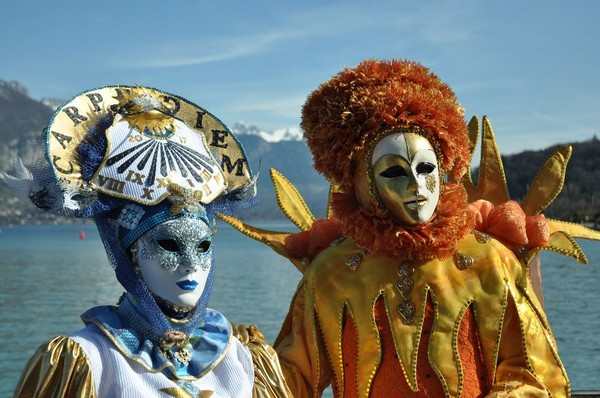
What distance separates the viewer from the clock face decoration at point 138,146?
9.10 feet

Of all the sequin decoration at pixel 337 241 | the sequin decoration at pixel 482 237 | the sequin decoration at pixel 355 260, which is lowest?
the sequin decoration at pixel 355 260

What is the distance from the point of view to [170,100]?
3055 mm

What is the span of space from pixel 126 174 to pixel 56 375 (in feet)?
2.01

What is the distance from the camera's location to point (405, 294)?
3910 millimetres

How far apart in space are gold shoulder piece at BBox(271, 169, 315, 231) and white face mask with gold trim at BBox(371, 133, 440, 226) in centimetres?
76

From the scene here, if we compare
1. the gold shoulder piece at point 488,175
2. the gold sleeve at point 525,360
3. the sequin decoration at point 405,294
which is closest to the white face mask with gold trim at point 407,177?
the sequin decoration at point 405,294

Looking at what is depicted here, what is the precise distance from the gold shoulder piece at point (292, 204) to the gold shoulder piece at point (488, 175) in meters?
0.79

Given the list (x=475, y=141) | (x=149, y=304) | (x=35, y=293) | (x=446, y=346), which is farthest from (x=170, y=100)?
(x=35, y=293)

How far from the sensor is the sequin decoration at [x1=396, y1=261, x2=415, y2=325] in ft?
12.8

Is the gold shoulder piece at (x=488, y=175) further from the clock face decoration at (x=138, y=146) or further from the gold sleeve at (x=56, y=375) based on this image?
the gold sleeve at (x=56, y=375)

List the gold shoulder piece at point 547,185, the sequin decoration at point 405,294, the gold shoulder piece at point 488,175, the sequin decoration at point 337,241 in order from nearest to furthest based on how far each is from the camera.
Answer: the sequin decoration at point 405,294
the sequin decoration at point 337,241
the gold shoulder piece at point 547,185
the gold shoulder piece at point 488,175

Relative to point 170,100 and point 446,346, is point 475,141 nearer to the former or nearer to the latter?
point 446,346

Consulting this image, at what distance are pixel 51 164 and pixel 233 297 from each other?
21373 mm

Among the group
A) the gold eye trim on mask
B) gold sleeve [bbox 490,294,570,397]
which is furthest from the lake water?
the gold eye trim on mask
